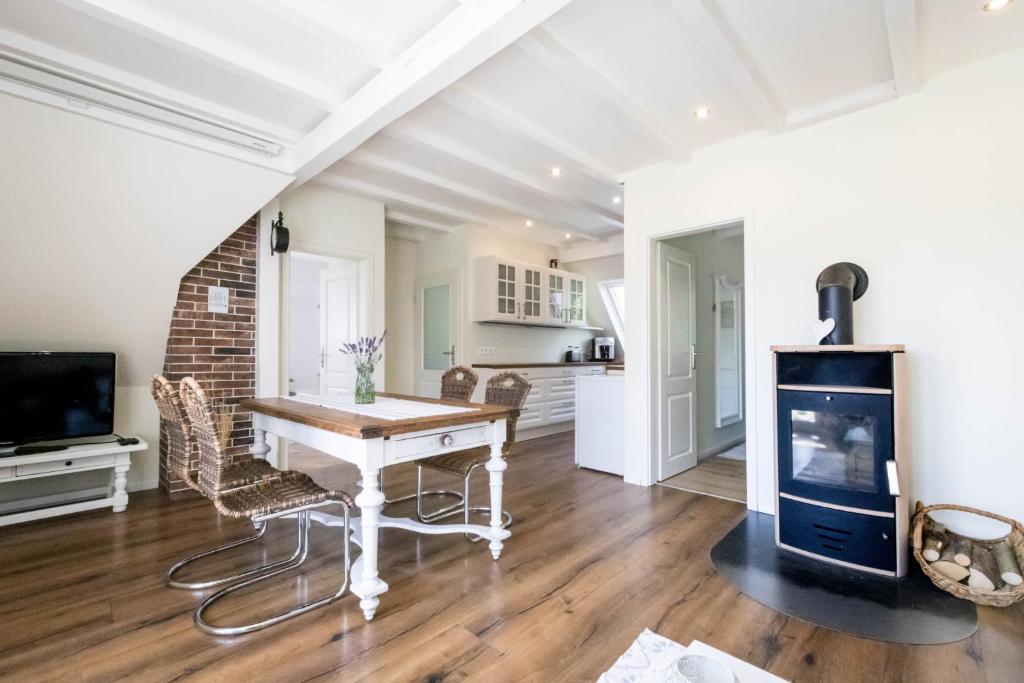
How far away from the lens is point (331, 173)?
12.9 feet

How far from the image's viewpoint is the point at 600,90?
259cm

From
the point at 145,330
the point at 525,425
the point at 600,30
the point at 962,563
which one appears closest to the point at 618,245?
the point at 525,425

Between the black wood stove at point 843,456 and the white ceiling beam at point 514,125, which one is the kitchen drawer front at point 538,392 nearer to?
the white ceiling beam at point 514,125

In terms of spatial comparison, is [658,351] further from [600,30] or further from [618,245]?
[618,245]

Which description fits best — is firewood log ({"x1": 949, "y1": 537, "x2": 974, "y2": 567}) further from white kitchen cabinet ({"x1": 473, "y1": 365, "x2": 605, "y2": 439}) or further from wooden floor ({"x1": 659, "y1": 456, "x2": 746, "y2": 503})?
white kitchen cabinet ({"x1": 473, "y1": 365, "x2": 605, "y2": 439})

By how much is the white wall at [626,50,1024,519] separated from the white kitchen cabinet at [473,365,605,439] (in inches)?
108

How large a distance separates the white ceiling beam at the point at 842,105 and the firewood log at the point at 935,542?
237 centimetres

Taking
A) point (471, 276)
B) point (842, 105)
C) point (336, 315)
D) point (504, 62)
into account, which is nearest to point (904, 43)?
point (842, 105)

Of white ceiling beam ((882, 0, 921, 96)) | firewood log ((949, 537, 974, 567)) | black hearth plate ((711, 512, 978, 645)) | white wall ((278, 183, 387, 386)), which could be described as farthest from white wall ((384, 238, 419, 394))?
firewood log ((949, 537, 974, 567))

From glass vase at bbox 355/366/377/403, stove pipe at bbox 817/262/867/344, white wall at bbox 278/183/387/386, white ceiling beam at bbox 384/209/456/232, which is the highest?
white ceiling beam at bbox 384/209/456/232

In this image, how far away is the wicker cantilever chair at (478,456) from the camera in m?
2.61

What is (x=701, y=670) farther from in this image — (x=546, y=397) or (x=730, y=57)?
(x=546, y=397)

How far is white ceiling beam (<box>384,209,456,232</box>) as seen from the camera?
5041 mm

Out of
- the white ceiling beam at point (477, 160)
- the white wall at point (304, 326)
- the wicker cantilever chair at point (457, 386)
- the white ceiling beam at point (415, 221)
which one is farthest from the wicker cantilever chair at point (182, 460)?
the white wall at point (304, 326)
